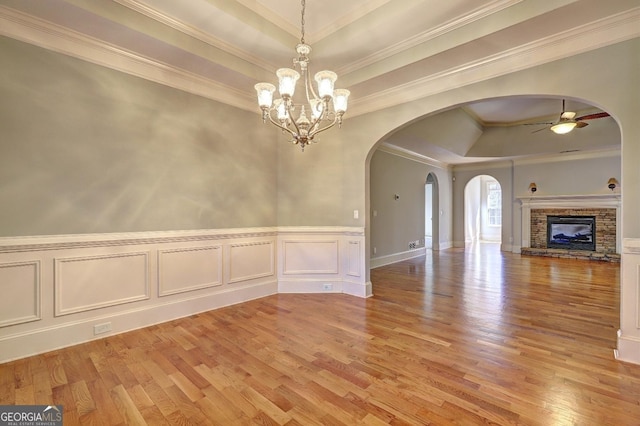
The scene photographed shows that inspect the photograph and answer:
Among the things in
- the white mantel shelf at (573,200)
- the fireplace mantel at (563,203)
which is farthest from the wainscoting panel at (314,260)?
the white mantel shelf at (573,200)

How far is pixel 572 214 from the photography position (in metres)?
8.04

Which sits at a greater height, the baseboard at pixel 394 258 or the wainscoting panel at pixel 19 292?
the wainscoting panel at pixel 19 292

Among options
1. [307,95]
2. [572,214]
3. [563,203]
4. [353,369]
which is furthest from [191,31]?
[572,214]

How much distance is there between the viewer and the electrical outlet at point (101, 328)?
2.97m

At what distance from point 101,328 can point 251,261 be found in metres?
1.90

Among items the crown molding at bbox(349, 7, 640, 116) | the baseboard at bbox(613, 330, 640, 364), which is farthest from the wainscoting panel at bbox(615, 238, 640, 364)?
the crown molding at bbox(349, 7, 640, 116)

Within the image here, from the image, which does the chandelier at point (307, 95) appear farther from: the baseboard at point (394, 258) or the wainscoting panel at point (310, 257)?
the baseboard at point (394, 258)

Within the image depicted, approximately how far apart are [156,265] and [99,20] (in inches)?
99.4

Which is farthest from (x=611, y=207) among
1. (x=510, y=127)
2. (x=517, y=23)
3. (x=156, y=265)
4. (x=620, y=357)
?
(x=156, y=265)

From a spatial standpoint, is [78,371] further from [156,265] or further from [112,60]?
[112,60]

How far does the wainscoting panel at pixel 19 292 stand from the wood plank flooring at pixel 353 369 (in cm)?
39

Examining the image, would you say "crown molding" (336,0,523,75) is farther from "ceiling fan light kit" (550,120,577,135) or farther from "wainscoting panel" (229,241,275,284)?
"ceiling fan light kit" (550,120,577,135)

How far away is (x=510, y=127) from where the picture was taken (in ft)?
26.6

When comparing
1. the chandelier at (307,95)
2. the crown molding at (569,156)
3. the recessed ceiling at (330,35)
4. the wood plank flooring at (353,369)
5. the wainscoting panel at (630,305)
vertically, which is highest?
the recessed ceiling at (330,35)
